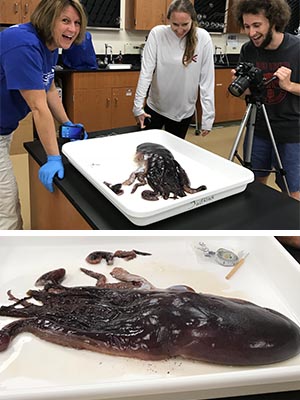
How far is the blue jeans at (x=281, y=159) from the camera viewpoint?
120 cm

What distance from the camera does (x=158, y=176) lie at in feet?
2.70

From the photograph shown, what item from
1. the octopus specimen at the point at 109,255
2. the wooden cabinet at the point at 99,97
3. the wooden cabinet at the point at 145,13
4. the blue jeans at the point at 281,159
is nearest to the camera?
the octopus specimen at the point at 109,255

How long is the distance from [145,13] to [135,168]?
1757mm

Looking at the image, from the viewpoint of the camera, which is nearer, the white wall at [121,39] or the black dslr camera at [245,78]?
the black dslr camera at [245,78]

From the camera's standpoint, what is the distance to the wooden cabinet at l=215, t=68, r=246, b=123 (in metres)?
3.17

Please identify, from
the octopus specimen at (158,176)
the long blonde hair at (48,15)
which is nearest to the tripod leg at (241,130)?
the octopus specimen at (158,176)

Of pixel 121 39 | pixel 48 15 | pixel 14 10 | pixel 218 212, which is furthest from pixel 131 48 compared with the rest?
pixel 218 212

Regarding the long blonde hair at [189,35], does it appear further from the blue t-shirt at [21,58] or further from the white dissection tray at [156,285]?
the white dissection tray at [156,285]

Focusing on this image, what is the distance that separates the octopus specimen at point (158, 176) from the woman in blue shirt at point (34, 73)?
0.19 metres

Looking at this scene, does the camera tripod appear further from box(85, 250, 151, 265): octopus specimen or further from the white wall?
the white wall

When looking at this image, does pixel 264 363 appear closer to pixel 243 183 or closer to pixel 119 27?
pixel 243 183

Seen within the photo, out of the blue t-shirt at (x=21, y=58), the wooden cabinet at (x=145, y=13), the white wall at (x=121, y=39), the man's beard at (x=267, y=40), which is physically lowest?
the blue t-shirt at (x=21, y=58)

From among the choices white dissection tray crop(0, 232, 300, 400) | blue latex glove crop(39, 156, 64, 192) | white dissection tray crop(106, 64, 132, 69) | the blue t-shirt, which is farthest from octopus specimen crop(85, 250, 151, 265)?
white dissection tray crop(106, 64, 132, 69)

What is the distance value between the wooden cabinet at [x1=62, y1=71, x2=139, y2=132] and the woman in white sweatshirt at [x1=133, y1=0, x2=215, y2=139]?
1134mm
